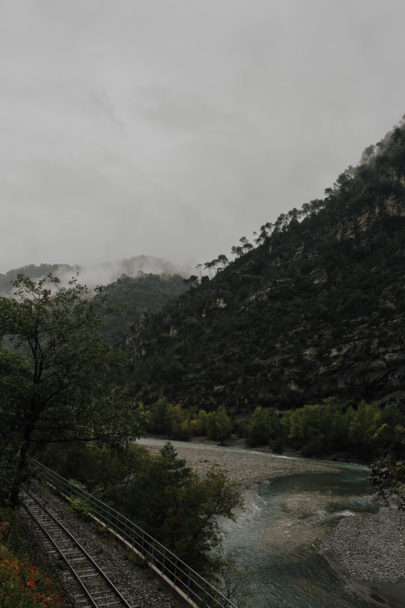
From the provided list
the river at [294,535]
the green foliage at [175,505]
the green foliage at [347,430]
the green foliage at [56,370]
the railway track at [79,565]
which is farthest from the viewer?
the green foliage at [347,430]

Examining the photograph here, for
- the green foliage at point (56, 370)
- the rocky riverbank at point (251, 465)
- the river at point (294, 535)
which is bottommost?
the rocky riverbank at point (251, 465)

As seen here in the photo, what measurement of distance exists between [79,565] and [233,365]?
11649cm

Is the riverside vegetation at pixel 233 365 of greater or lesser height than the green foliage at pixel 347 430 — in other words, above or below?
above

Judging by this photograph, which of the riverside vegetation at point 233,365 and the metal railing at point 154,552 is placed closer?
the metal railing at point 154,552

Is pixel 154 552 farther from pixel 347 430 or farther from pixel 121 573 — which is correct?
pixel 347 430

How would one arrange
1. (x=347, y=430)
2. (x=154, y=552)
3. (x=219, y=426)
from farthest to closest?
(x=219, y=426) → (x=347, y=430) → (x=154, y=552)

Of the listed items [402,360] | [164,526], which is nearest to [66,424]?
[164,526]

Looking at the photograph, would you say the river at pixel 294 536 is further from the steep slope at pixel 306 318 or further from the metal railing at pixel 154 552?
the steep slope at pixel 306 318

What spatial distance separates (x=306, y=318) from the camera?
130250 mm

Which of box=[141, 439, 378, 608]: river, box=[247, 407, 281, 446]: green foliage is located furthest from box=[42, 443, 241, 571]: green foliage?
box=[247, 407, 281, 446]: green foliage

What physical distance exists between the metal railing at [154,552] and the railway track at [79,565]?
2.12 metres

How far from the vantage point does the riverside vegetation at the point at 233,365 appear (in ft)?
61.6

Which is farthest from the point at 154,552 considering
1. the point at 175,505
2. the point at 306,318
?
the point at 306,318

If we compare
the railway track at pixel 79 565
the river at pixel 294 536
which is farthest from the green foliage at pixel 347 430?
the railway track at pixel 79 565
